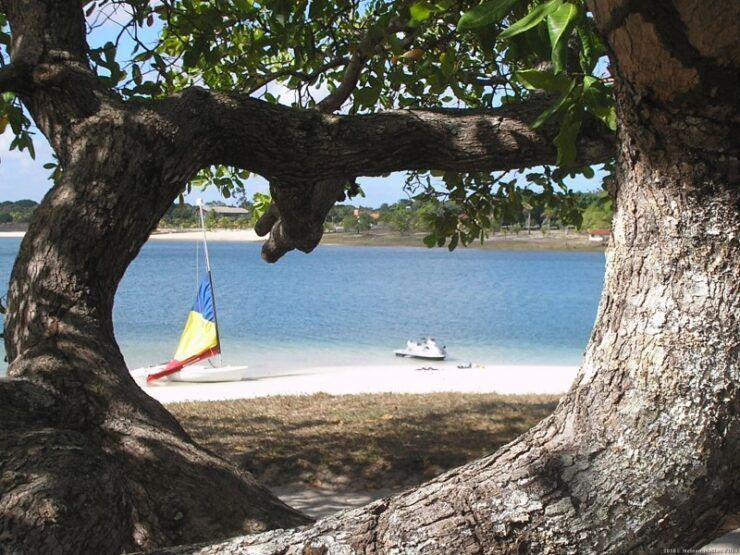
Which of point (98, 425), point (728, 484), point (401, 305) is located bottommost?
point (401, 305)

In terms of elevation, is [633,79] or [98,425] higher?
[633,79]

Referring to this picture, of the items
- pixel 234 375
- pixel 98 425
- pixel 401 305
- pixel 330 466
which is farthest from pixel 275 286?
pixel 98 425

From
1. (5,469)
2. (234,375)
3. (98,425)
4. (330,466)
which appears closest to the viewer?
(5,469)

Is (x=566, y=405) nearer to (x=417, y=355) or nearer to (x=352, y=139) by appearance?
(x=352, y=139)

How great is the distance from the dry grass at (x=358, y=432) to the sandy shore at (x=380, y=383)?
3238 millimetres

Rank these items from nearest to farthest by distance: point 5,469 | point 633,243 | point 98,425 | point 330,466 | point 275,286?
point 633,243, point 5,469, point 98,425, point 330,466, point 275,286

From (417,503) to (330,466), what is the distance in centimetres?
505

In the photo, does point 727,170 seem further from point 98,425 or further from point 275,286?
point 275,286

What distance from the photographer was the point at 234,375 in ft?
60.2

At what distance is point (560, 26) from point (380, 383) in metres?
14.8

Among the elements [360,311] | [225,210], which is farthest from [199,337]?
[225,210]

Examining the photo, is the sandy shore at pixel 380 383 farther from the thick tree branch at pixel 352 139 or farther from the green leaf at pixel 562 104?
the green leaf at pixel 562 104

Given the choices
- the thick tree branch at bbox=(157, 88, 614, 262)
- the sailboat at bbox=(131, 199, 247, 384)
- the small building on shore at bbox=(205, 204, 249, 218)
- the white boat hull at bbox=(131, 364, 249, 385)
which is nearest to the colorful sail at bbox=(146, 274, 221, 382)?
the sailboat at bbox=(131, 199, 247, 384)

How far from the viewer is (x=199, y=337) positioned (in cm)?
1614
